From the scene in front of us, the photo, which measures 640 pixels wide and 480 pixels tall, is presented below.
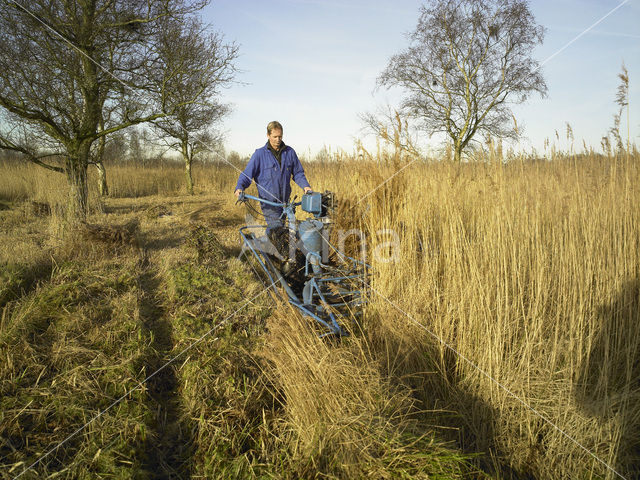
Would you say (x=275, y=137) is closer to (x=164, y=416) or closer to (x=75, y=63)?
(x=164, y=416)

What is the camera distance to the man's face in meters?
4.16

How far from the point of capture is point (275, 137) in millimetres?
4164

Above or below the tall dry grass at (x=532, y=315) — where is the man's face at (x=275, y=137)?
above

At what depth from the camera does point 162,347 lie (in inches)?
109

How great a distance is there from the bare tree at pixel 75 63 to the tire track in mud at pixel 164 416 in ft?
14.1

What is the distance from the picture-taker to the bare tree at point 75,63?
227 inches

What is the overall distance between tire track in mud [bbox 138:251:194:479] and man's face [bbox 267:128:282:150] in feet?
7.43

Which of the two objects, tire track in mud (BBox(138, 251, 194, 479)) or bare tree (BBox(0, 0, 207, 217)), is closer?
tire track in mud (BBox(138, 251, 194, 479))

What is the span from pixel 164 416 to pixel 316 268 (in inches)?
60.0

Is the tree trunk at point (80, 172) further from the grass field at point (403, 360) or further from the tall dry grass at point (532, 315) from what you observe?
the tall dry grass at point (532, 315)

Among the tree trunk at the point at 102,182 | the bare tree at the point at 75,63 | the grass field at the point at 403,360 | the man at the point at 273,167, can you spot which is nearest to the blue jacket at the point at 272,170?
the man at the point at 273,167

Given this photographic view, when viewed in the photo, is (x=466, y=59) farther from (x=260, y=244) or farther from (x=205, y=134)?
(x=260, y=244)

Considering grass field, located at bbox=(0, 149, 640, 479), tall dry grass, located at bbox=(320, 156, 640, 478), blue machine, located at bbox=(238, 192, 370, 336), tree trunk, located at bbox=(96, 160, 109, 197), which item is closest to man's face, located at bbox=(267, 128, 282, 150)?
blue machine, located at bbox=(238, 192, 370, 336)

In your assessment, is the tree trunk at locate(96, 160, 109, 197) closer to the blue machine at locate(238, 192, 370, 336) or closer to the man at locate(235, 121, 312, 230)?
the man at locate(235, 121, 312, 230)
